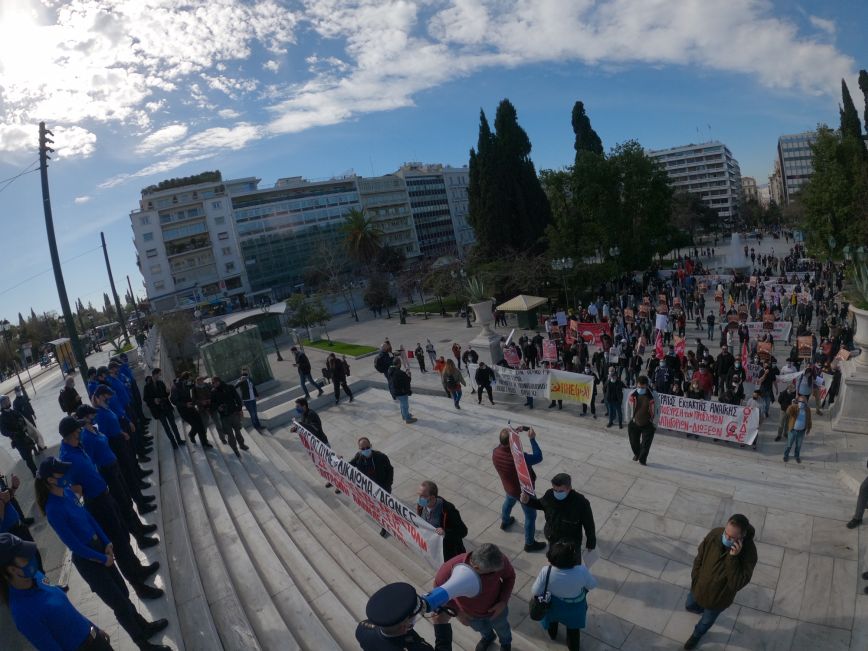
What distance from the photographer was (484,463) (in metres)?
8.91

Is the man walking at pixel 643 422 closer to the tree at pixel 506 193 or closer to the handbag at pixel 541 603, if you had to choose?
the handbag at pixel 541 603

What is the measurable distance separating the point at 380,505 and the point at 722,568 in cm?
384

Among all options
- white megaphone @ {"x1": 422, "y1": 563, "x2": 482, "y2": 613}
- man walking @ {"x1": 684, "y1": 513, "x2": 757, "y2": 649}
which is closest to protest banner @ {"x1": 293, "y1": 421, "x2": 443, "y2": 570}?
white megaphone @ {"x1": 422, "y1": 563, "x2": 482, "y2": 613}

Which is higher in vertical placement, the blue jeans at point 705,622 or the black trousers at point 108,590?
the black trousers at point 108,590

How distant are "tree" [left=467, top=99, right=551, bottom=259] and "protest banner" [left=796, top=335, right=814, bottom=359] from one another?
933 inches

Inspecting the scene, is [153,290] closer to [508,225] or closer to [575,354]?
[508,225]

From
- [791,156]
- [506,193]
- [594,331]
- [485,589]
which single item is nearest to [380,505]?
[485,589]

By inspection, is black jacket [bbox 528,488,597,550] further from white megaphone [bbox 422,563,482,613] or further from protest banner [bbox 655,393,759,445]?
protest banner [bbox 655,393,759,445]

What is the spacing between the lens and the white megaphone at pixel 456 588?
3.19 meters

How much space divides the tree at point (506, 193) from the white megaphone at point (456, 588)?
1350 inches

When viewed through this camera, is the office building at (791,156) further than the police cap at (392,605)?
Yes

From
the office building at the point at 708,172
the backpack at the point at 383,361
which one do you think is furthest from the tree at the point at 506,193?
the office building at the point at 708,172

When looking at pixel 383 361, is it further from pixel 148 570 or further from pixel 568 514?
pixel 568 514

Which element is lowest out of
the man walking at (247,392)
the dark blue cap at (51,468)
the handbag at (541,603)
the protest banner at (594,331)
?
the protest banner at (594,331)
